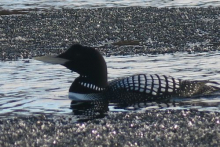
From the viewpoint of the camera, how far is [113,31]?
13.4 m

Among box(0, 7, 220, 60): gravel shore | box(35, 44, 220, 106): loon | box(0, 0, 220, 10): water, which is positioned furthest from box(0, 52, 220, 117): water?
box(0, 0, 220, 10): water

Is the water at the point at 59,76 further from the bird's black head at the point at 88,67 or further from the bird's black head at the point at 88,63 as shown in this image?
the bird's black head at the point at 88,63

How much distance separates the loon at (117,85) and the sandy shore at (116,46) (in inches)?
27.3

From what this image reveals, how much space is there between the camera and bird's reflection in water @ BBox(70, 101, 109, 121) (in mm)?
7035

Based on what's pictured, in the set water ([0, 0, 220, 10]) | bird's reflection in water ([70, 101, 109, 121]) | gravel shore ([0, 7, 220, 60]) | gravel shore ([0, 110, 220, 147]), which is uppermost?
gravel shore ([0, 110, 220, 147])

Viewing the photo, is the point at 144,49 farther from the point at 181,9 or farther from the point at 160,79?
the point at 181,9

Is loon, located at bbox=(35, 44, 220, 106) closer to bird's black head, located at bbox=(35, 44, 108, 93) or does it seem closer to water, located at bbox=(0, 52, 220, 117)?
bird's black head, located at bbox=(35, 44, 108, 93)

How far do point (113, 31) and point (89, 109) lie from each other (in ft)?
19.9

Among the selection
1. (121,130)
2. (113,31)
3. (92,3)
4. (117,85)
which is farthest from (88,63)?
(92,3)

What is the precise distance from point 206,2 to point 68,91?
10.1m

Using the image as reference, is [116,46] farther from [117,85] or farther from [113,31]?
[117,85]

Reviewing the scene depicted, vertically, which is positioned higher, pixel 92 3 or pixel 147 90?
pixel 147 90

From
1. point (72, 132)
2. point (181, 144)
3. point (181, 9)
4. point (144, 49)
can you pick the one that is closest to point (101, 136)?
point (72, 132)

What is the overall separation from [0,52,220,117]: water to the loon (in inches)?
7.4
